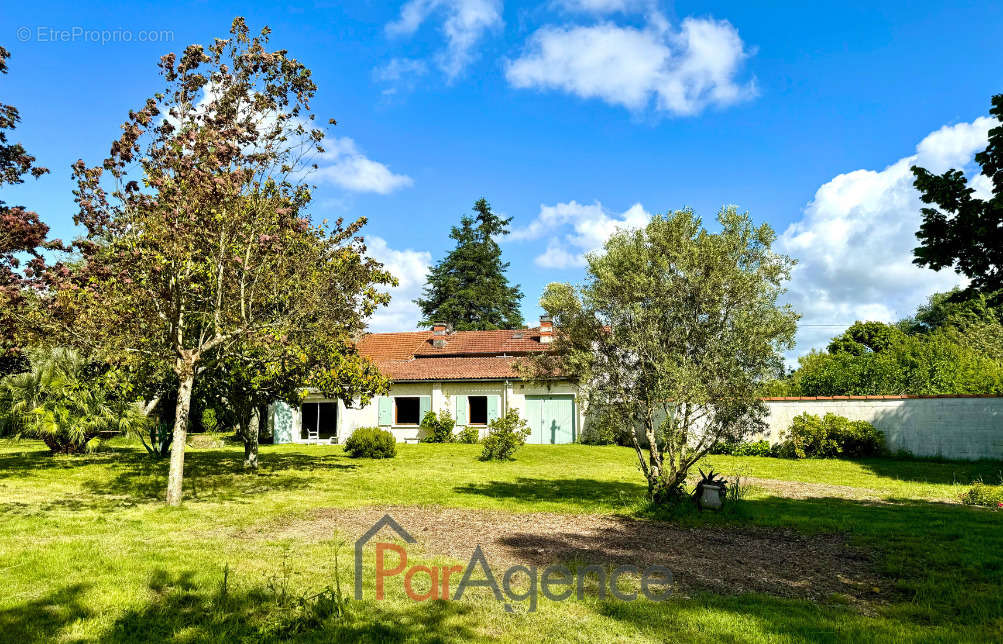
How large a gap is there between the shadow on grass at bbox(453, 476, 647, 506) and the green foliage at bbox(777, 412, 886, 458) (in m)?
9.33

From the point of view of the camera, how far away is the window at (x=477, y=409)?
26.0 m

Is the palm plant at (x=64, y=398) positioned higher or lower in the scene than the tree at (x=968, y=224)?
lower

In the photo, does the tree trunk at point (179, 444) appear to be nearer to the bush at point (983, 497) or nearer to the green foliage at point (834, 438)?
the bush at point (983, 497)

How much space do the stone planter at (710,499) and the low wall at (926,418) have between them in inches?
298

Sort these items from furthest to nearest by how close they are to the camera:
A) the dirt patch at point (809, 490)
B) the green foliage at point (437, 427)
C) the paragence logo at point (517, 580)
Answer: the green foliage at point (437, 427) → the dirt patch at point (809, 490) → the paragence logo at point (517, 580)

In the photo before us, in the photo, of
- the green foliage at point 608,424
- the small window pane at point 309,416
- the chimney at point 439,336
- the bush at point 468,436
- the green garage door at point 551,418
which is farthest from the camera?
the chimney at point 439,336

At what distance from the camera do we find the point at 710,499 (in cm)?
979

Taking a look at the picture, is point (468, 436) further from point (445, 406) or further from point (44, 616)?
point (44, 616)

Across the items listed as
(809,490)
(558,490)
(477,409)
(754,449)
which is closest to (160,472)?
(558,490)

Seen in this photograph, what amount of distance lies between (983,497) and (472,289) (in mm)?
39127

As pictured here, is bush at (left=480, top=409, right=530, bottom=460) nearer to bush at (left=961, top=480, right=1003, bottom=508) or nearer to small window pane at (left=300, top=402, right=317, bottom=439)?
small window pane at (left=300, top=402, right=317, bottom=439)

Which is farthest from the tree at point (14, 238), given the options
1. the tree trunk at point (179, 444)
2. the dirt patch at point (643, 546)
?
the dirt patch at point (643, 546)

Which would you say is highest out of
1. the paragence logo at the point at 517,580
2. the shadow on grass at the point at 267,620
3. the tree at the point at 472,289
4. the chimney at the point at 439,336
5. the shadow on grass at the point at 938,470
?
the tree at the point at 472,289

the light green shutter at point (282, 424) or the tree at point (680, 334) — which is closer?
the tree at point (680, 334)
